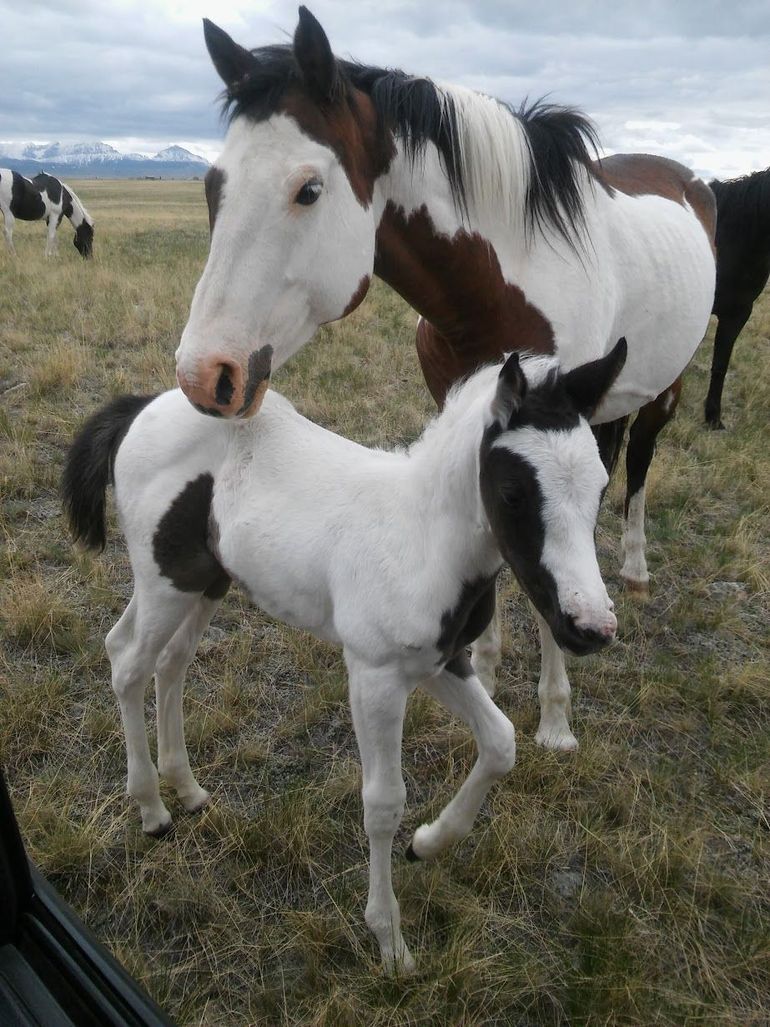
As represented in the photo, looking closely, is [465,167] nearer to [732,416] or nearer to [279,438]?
[279,438]

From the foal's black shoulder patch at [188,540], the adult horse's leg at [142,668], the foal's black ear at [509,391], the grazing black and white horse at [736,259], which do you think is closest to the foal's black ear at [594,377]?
the foal's black ear at [509,391]

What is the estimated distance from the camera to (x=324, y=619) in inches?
76.3

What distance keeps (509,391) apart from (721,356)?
536 centimetres

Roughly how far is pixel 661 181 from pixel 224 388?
307 cm

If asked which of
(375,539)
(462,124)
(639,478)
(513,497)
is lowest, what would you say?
(639,478)

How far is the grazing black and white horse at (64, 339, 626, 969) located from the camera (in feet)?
4.73

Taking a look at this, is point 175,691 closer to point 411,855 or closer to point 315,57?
point 411,855

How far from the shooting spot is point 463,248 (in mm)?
2143

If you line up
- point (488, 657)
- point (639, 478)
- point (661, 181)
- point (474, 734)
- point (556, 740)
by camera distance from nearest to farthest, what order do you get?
1. point (474, 734)
2. point (556, 740)
3. point (488, 657)
4. point (661, 181)
5. point (639, 478)

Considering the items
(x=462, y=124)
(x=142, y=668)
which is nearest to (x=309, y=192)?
(x=462, y=124)

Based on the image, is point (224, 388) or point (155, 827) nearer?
point (224, 388)

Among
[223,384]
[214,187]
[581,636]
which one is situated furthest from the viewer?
[214,187]

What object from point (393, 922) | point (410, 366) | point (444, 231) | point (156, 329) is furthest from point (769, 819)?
point (156, 329)

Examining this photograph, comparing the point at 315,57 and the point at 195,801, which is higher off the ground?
the point at 315,57
